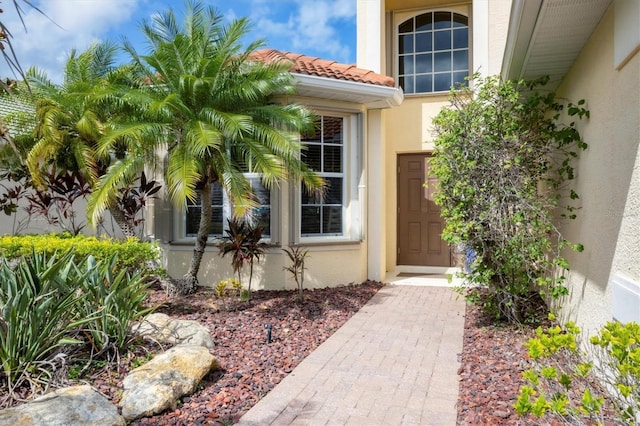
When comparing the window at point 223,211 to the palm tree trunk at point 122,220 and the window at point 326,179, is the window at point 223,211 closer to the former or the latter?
the window at point 326,179

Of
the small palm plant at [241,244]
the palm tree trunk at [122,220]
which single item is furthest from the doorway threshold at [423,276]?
the palm tree trunk at [122,220]

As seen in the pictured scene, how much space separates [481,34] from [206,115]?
679 centimetres

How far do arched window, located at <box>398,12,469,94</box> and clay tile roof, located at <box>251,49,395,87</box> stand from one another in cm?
251

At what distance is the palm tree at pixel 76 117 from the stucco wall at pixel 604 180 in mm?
6500

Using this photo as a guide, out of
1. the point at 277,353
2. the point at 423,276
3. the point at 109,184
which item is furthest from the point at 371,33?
the point at 277,353

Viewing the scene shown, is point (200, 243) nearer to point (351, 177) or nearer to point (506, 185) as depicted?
point (351, 177)

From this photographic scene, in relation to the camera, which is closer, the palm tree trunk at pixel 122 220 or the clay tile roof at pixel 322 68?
the clay tile roof at pixel 322 68

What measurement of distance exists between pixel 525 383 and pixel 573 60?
389 centimetres

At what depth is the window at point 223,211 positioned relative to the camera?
27.9 ft

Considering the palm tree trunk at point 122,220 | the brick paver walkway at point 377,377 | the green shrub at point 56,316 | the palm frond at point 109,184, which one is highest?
the palm frond at point 109,184

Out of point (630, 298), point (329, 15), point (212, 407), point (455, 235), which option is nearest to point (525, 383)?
point (630, 298)

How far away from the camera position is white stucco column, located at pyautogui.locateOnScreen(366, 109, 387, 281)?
9352 millimetres

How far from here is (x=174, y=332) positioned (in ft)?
17.0

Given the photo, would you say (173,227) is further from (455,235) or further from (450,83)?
(450,83)
